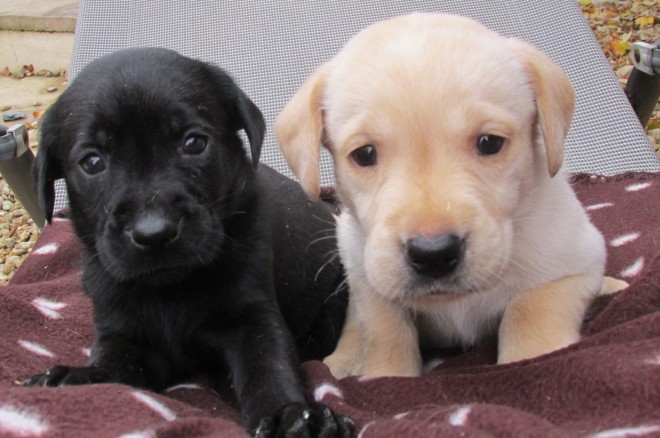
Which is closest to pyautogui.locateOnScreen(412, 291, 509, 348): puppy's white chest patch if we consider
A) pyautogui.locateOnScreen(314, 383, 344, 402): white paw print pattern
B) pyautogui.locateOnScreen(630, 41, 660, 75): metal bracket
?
pyautogui.locateOnScreen(314, 383, 344, 402): white paw print pattern

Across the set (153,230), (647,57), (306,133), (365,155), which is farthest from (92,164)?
(647,57)

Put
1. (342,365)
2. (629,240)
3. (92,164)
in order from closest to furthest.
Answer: (92,164)
(342,365)
(629,240)

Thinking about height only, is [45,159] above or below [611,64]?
above

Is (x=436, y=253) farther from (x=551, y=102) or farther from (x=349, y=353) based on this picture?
(x=349, y=353)

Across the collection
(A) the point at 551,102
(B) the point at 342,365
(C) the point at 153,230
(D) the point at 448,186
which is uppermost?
(A) the point at 551,102

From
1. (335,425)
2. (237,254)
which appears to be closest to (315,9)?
(237,254)

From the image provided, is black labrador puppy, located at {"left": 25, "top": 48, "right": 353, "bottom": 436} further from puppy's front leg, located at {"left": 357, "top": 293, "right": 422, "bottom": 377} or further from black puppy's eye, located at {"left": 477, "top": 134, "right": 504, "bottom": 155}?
black puppy's eye, located at {"left": 477, "top": 134, "right": 504, "bottom": 155}

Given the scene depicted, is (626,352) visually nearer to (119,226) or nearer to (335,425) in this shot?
(335,425)
